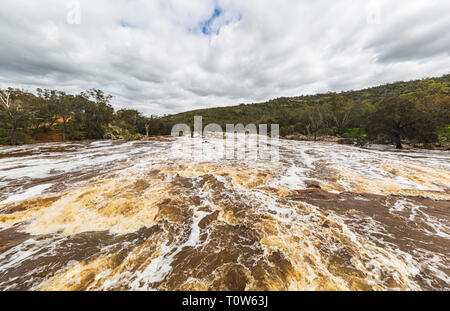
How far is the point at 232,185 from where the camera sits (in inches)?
284

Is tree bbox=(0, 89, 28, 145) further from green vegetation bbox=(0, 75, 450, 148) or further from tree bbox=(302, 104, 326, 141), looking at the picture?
tree bbox=(302, 104, 326, 141)

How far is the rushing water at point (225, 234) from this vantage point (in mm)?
2775

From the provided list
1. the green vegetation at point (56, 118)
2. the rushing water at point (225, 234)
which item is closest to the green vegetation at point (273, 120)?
the green vegetation at point (56, 118)

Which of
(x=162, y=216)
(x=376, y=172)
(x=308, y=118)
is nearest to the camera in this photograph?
(x=162, y=216)

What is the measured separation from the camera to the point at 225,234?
4008mm

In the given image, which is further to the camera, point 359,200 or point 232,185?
point 232,185

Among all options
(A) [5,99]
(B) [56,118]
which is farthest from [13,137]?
(B) [56,118]

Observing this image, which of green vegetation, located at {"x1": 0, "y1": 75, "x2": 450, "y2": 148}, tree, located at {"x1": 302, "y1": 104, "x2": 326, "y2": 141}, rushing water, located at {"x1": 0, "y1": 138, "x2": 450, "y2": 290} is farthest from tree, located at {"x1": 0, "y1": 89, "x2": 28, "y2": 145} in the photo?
tree, located at {"x1": 302, "y1": 104, "x2": 326, "y2": 141}

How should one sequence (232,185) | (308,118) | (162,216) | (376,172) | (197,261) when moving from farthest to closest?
(308,118), (376,172), (232,185), (162,216), (197,261)

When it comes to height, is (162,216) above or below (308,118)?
below
